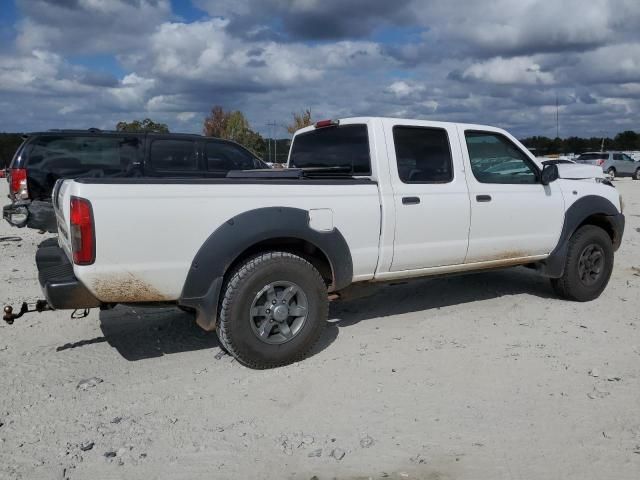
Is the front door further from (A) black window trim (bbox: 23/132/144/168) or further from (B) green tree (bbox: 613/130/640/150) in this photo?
(B) green tree (bbox: 613/130/640/150)

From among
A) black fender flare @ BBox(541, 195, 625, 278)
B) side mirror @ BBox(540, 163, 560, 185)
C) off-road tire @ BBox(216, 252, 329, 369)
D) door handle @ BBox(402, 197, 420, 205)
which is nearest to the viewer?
off-road tire @ BBox(216, 252, 329, 369)

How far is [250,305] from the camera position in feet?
13.6

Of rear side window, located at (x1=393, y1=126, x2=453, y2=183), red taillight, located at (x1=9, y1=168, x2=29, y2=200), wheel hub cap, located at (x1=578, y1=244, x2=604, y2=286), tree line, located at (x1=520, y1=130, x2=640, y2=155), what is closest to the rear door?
rear side window, located at (x1=393, y1=126, x2=453, y2=183)

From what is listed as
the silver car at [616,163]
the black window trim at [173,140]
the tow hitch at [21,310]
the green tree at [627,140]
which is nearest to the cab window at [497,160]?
the tow hitch at [21,310]

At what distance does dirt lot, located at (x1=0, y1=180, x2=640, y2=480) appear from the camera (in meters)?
3.13

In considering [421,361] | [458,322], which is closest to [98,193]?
[421,361]

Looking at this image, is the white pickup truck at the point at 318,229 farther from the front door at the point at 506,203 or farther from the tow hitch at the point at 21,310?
the tow hitch at the point at 21,310

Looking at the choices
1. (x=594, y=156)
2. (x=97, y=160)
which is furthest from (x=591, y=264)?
(x=594, y=156)

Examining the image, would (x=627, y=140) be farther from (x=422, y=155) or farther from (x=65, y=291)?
(x=65, y=291)

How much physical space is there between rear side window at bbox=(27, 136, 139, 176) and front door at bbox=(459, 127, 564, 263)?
17.6ft

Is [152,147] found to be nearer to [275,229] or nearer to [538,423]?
[275,229]

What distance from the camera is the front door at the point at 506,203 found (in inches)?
210

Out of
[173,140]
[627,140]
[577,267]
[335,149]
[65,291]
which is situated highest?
[627,140]

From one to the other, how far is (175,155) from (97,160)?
1.12 m
